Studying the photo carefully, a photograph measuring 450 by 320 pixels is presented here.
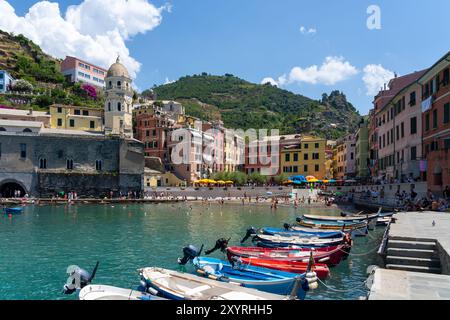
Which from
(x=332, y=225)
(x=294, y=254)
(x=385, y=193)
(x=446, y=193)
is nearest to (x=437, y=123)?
(x=446, y=193)

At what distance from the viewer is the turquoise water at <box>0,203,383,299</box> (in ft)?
53.7

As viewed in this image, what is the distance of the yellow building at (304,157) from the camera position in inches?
3377

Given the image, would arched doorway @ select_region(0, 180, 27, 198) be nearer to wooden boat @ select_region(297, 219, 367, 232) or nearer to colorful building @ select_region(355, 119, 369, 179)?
wooden boat @ select_region(297, 219, 367, 232)

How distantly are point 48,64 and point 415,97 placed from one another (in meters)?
122

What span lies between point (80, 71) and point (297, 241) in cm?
12073

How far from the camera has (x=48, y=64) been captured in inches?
5044

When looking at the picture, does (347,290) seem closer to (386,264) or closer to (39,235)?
(386,264)

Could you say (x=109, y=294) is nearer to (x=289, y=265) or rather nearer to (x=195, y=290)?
(x=195, y=290)

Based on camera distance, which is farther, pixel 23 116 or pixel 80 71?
pixel 80 71

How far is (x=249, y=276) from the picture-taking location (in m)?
14.3

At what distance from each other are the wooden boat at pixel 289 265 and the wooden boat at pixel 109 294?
6.78 meters

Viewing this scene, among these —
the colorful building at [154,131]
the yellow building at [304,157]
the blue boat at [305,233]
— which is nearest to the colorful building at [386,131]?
the yellow building at [304,157]

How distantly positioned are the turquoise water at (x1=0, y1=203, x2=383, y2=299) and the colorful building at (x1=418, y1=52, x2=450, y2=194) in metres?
6.98
